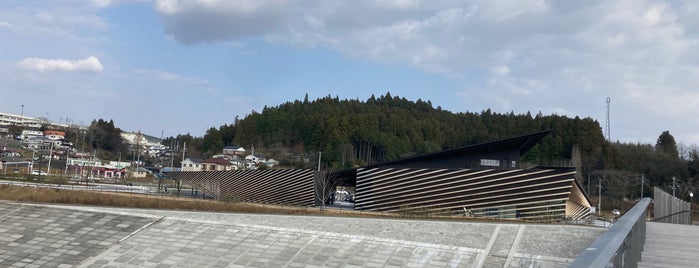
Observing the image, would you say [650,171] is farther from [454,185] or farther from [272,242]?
[272,242]

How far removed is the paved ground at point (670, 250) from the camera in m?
4.86

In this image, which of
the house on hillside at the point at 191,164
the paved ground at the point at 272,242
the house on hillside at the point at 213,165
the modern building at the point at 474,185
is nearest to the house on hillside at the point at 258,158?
the house on hillside at the point at 213,165

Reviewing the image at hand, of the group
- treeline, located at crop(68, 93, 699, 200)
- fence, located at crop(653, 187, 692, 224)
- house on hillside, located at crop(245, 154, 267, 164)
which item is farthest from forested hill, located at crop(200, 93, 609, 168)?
fence, located at crop(653, 187, 692, 224)

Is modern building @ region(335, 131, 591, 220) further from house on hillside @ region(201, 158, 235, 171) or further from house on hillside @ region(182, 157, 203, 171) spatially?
house on hillside @ region(182, 157, 203, 171)

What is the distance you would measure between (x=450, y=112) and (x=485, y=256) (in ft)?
283

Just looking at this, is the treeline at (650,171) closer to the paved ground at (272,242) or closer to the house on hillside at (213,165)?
the paved ground at (272,242)

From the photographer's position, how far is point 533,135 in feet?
97.7

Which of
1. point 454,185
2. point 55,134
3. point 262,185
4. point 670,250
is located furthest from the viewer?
point 55,134

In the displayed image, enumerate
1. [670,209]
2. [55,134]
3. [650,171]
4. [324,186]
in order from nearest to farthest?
[670,209]
[324,186]
[650,171]
[55,134]

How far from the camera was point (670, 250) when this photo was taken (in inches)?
235

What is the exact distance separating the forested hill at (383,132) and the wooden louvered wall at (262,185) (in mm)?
25637

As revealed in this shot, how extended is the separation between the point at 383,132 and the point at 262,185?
140ft

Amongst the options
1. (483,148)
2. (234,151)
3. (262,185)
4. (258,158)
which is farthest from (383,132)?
(483,148)

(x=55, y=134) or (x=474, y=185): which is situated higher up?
(x=55, y=134)
